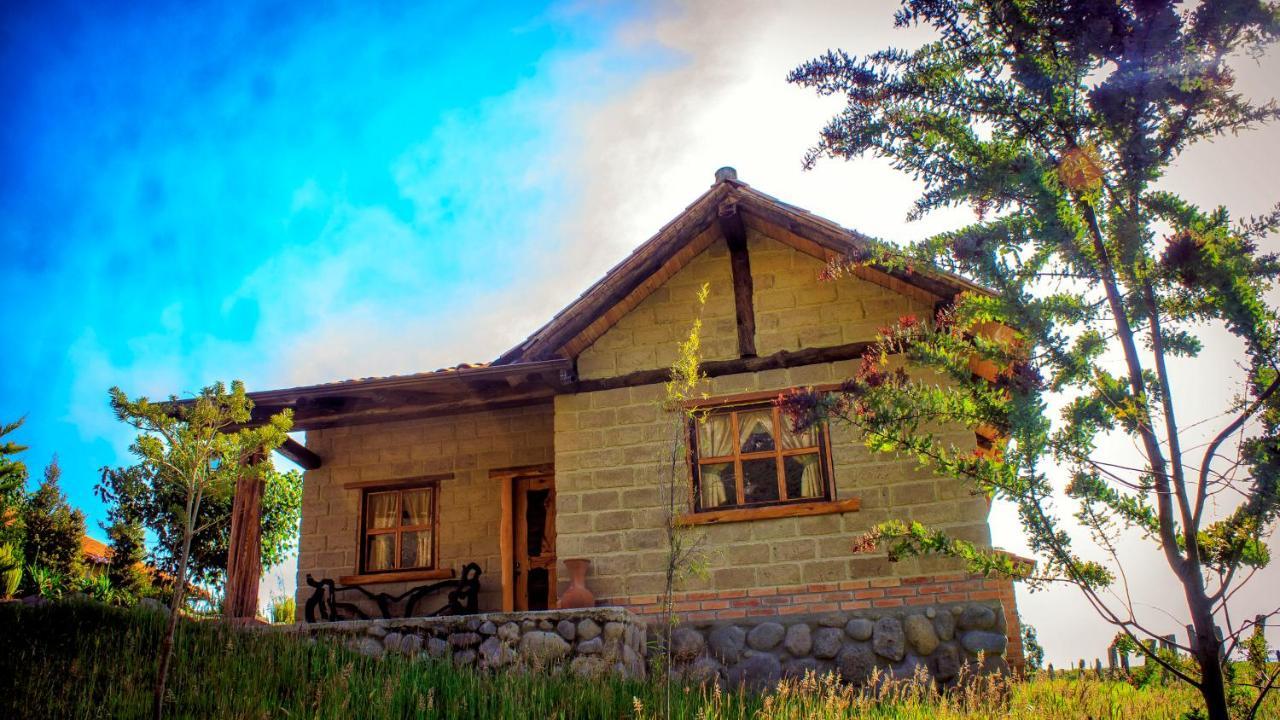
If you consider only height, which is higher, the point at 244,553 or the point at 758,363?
the point at 758,363

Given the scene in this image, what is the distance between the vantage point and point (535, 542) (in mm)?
11180

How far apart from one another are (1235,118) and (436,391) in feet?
25.5

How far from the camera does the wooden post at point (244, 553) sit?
9.59 m

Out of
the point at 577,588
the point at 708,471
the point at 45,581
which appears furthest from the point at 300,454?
the point at 45,581

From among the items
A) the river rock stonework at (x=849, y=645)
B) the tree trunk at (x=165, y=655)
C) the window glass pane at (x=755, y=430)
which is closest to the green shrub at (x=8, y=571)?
the tree trunk at (x=165, y=655)

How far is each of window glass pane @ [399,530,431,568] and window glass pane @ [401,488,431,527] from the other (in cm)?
13

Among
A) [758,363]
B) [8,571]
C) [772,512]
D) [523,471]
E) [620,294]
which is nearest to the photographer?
[772,512]

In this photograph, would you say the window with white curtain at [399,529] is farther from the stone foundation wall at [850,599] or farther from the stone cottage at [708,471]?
the stone foundation wall at [850,599]

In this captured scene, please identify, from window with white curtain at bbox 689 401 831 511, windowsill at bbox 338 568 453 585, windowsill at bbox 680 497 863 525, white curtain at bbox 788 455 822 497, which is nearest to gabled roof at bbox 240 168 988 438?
window with white curtain at bbox 689 401 831 511

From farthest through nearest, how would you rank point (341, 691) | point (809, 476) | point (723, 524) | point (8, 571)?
point (8, 571) → point (809, 476) → point (723, 524) → point (341, 691)

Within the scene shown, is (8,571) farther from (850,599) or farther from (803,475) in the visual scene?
(850,599)

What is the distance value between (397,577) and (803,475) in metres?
4.91

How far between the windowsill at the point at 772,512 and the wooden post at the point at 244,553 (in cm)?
452

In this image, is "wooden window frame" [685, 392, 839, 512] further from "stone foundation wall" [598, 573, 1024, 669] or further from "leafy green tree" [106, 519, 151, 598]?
"leafy green tree" [106, 519, 151, 598]
